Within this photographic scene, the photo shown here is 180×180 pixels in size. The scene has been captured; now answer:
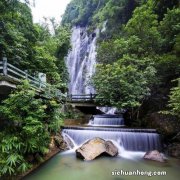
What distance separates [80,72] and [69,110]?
11.3 metres

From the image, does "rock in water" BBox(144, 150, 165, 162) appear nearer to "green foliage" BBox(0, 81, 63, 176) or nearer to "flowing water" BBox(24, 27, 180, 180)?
"flowing water" BBox(24, 27, 180, 180)

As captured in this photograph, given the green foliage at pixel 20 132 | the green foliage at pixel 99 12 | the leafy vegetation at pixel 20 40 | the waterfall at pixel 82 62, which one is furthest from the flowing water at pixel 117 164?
the green foliage at pixel 99 12

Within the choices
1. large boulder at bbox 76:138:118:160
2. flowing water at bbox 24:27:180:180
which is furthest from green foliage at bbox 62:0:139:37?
large boulder at bbox 76:138:118:160

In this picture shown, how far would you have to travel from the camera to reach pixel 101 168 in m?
8.13

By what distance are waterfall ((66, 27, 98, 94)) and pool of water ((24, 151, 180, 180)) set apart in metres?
16.6

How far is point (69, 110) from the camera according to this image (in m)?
18.1

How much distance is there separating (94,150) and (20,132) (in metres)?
3.52

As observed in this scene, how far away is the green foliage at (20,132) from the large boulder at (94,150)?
6.49 feet

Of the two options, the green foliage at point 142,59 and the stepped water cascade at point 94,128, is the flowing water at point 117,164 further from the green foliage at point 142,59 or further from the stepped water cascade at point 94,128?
the green foliage at point 142,59

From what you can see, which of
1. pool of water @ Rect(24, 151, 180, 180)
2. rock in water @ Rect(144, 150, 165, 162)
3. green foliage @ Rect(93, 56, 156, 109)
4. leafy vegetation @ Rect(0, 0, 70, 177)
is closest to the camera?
leafy vegetation @ Rect(0, 0, 70, 177)

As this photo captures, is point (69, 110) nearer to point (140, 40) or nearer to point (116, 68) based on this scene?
point (116, 68)

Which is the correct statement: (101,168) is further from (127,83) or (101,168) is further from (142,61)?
(142,61)

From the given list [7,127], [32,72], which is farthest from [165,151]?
[32,72]

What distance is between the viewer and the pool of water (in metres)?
7.36
